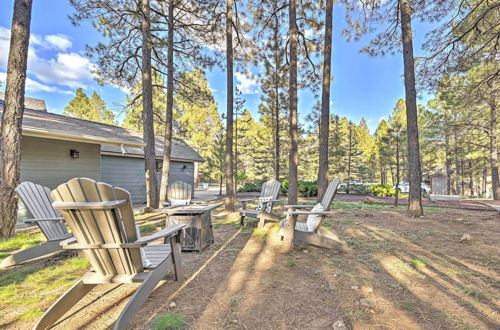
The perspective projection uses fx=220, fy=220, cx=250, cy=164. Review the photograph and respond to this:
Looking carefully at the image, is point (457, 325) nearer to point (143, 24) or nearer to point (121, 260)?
point (121, 260)

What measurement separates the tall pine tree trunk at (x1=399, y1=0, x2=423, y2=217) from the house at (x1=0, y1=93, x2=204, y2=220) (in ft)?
24.6

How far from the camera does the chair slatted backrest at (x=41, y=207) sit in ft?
8.93

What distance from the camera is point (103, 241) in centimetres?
153

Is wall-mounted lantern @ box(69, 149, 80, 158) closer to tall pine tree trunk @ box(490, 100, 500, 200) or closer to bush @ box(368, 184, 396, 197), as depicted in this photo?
A: bush @ box(368, 184, 396, 197)

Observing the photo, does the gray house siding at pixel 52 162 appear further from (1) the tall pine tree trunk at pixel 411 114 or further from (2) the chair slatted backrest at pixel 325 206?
(1) the tall pine tree trunk at pixel 411 114

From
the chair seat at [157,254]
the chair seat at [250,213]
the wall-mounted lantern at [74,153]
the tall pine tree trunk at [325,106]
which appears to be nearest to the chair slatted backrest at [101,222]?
the chair seat at [157,254]

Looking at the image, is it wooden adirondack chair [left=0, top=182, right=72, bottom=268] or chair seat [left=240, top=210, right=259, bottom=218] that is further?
chair seat [left=240, top=210, right=259, bottom=218]

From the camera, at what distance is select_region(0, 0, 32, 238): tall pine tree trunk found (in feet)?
12.6

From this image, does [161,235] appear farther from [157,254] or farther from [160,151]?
[160,151]

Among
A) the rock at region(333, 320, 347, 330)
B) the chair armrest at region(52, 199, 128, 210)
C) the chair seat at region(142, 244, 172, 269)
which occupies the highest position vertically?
the chair armrest at region(52, 199, 128, 210)

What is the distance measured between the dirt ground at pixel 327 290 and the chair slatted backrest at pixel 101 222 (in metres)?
0.44

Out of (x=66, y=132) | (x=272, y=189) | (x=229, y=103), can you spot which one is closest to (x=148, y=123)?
(x=66, y=132)

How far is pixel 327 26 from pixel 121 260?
714 cm

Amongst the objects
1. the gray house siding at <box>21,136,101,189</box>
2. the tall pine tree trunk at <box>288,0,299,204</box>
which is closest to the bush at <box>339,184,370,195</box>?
the tall pine tree trunk at <box>288,0,299,204</box>
